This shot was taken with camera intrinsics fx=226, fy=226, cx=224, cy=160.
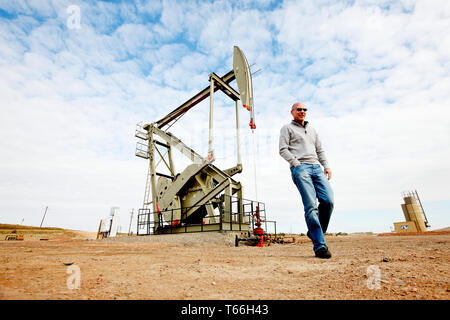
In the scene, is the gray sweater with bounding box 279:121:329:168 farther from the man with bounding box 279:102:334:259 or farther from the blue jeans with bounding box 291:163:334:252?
the blue jeans with bounding box 291:163:334:252

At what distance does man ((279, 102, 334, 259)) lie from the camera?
262 centimetres

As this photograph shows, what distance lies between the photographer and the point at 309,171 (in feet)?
9.39

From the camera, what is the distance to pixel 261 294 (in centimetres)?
115

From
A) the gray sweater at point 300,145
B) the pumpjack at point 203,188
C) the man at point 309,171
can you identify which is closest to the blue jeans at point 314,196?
the man at point 309,171

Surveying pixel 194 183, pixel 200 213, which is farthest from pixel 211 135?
pixel 200 213

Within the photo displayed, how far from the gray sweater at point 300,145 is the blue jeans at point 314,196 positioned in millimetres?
108

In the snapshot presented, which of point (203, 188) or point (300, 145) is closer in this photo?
point (300, 145)

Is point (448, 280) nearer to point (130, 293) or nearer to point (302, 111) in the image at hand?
point (130, 293)

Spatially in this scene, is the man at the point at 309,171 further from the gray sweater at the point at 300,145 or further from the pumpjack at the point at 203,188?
the pumpjack at the point at 203,188

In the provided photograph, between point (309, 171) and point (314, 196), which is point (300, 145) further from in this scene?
point (314, 196)

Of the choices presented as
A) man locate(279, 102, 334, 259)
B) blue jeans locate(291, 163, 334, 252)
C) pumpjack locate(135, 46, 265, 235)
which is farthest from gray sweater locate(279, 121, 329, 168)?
pumpjack locate(135, 46, 265, 235)

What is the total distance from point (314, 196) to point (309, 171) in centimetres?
32

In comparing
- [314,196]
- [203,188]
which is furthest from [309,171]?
[203,188]
